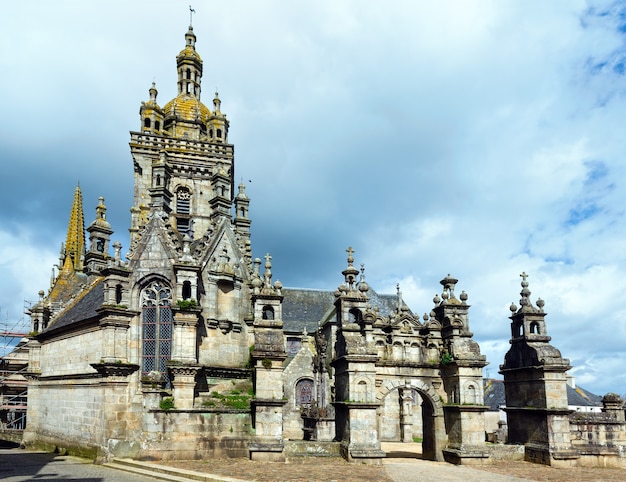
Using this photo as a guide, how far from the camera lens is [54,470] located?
58.0 feet

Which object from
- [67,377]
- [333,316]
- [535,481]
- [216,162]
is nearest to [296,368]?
[333,316]

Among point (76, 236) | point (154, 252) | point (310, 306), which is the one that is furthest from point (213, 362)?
point (76, 236)

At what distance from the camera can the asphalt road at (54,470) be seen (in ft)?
50.9

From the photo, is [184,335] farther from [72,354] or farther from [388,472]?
[388,472]

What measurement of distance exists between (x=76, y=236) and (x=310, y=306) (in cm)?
2266

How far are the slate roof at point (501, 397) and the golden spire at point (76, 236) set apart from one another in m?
38.3

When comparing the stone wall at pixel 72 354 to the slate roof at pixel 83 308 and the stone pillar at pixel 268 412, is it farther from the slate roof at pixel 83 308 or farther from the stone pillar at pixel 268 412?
the stone pillar at pixel 268 412

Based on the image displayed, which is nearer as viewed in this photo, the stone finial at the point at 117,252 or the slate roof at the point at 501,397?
the stone finial at the point at 117,252

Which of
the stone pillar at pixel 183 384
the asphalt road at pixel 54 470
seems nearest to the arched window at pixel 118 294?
the stone pillar at pixel 183 384

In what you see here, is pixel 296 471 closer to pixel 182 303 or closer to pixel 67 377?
pixel 182 303

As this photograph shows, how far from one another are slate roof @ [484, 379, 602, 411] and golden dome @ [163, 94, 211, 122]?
1309 inches

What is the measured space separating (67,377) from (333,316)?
2286 centimetres

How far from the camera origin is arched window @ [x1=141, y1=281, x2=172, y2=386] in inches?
842

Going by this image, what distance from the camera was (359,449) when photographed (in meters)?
18.1
